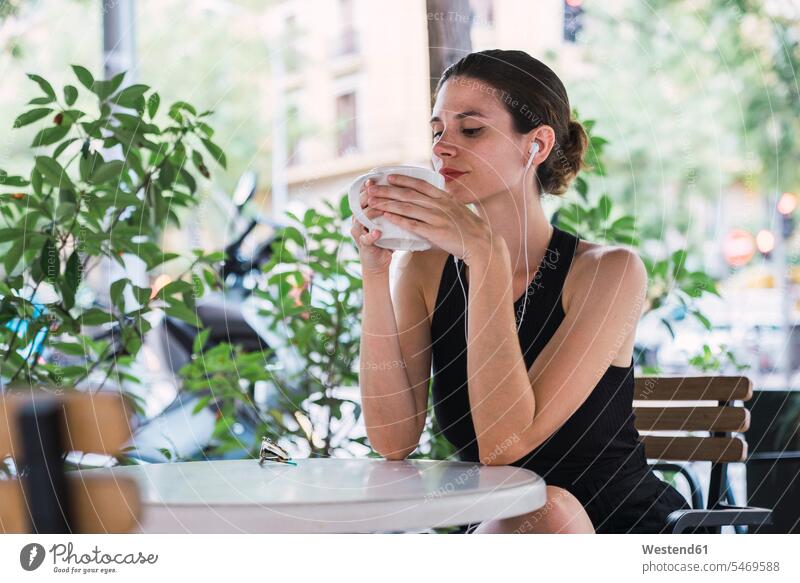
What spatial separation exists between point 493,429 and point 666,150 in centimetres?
583

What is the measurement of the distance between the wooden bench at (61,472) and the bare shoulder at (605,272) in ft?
1.96

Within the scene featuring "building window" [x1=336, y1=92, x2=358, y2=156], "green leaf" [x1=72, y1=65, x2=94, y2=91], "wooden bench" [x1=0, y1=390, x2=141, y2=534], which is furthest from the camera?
"building window" [x1=336, y1=92, x2=358, y2=156]

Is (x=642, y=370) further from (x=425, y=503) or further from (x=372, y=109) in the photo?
(x=372, y=109)

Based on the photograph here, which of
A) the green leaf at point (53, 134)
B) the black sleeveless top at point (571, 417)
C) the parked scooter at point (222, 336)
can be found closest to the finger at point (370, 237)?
the black sleeveless top at point (571, 417)

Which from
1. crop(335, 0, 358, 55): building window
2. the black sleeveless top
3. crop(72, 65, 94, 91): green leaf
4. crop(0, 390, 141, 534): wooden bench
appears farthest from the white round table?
crop(335, 0, 358, 55): building window

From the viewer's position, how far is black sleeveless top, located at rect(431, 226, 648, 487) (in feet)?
3.71

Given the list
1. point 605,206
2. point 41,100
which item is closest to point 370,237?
point 41,100

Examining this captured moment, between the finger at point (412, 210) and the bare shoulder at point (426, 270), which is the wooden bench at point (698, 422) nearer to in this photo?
the bare shoulder at point (426, 270)

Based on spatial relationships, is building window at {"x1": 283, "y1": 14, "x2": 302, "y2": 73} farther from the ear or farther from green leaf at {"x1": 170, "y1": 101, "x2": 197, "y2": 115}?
the ear

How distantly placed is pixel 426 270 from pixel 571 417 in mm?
296

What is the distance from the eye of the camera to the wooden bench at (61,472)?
1.70 ft
